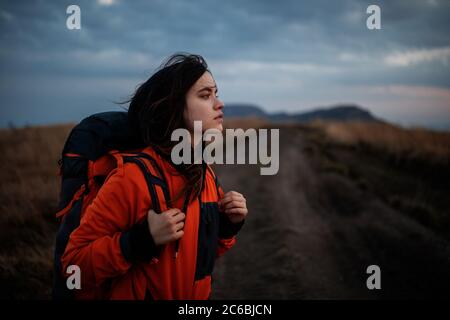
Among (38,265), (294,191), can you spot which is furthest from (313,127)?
(38,265)

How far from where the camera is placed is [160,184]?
155 centimetres

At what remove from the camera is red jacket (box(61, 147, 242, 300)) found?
1396mm

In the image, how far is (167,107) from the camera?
65.9 inches

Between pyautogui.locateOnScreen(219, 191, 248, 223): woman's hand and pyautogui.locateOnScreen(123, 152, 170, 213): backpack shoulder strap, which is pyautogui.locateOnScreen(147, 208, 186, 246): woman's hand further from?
pyautogui.locateOnScreen(219, 191, 248, 223): woman's hand

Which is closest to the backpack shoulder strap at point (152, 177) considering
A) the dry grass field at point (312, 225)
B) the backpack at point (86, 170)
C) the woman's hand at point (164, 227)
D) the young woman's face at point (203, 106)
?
the backpack at point (86, 170)

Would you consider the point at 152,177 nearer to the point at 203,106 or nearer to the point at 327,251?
the point at 203,106

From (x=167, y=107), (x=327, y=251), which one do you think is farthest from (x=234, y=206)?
(x=327, y=251)

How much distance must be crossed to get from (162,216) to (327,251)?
171 inches

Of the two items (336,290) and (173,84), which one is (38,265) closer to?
(173,84)

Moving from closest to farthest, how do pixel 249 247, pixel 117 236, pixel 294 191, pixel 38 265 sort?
pixel 117 236 → pixel 38 265 → pixel 249 247 → pixel 294 191

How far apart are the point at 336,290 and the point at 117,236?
3.45 metres

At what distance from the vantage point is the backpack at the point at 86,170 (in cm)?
157

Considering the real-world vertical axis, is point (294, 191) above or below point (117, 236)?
above

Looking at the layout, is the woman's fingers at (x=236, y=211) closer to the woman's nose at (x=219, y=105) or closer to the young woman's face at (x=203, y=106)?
the young woman's face at (x=203, y=106)
